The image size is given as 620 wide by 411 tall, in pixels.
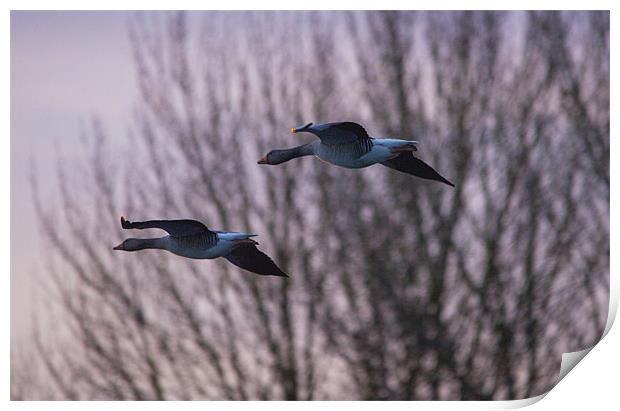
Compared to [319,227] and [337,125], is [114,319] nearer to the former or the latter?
[319,227]

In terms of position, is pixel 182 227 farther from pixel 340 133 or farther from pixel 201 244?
pixel 340 133

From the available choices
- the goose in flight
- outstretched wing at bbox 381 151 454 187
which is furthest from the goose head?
outstretched wing at bbox 381 151 454 187

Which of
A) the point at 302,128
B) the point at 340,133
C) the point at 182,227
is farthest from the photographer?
the point at 182,227

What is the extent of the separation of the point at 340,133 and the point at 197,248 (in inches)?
19.3

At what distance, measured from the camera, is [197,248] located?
3.30 metres

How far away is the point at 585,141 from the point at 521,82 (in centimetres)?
24

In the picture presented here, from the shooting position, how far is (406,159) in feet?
11.0

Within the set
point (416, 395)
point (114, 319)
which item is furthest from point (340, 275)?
point (114, 319)

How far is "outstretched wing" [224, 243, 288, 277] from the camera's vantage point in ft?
11.0

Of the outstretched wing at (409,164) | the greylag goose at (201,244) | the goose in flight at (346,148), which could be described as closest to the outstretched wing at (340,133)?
the goose in flight at (346,148)

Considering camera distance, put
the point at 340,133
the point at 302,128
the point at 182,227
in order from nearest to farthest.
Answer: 1. the point at 302,128
2. the point at 340,133
3. the point at 182,227

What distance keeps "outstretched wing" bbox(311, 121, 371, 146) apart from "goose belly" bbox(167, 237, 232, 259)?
39cm

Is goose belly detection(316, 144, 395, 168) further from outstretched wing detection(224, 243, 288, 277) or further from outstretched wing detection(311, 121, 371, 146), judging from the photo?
outstretched wing detection(224, 243, 288, 277)

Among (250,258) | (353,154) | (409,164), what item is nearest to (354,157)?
(353,154)
